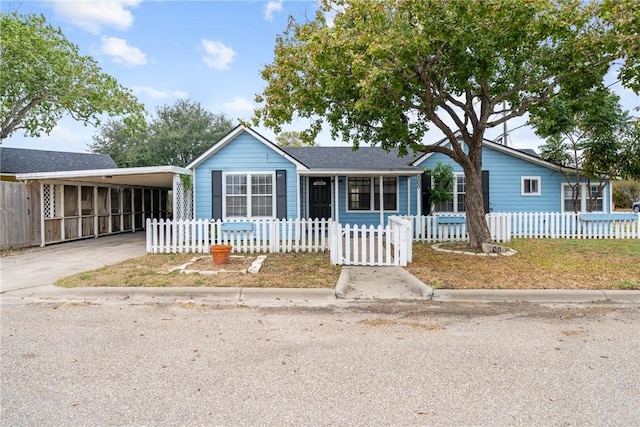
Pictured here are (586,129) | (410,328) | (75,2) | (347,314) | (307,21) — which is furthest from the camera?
(586,129)

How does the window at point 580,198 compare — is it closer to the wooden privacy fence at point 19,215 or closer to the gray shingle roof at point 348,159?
the gray shingle roof at point 348,159

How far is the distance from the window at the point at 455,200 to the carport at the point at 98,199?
9.72 m

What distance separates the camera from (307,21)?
30.9 ft

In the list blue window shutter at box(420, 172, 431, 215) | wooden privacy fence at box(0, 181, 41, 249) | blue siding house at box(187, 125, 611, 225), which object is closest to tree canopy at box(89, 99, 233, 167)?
wooden privacy fence at box(0, 181, 41, 249)

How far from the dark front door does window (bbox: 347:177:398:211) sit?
0.87 m

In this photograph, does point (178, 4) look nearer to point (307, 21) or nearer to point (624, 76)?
point (307, 21)

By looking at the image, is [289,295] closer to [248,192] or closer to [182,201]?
[248,192]

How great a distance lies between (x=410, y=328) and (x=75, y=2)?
13972 mm

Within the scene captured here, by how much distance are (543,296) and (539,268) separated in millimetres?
2234

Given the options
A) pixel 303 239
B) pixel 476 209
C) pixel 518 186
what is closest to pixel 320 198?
pixel 303 239

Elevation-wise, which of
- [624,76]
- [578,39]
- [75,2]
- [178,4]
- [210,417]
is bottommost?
[210,417]

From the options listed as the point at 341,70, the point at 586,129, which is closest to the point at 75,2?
the point at 341,70

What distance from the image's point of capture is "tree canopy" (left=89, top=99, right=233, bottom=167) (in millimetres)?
33875

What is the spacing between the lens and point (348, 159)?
1677 cm
